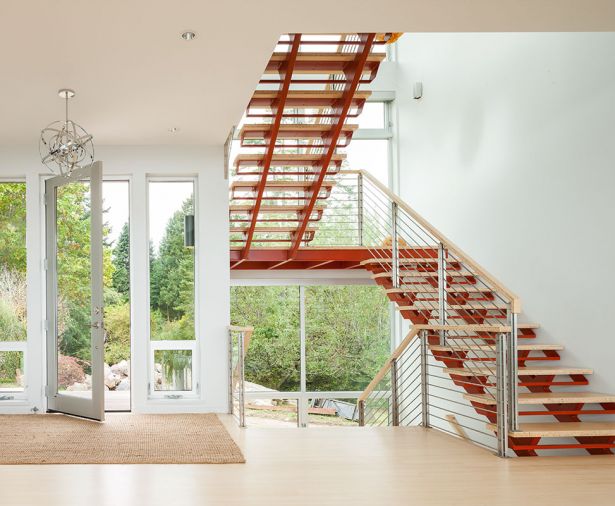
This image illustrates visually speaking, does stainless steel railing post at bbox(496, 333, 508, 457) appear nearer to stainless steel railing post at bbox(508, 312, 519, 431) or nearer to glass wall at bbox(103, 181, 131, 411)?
stainless steel railing post at bbox(508, 312, 519, 431)

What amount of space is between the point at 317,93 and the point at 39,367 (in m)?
3.72

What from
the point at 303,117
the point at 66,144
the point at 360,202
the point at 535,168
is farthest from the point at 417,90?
the point at 66,144

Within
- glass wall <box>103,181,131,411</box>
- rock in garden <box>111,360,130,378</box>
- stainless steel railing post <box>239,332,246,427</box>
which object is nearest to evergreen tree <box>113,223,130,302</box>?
glass wall <box>103,181,131,411</box>

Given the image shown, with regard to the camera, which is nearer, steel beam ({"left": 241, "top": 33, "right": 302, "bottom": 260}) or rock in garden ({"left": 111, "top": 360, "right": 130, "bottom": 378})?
steel beam ({"left": 241, "top": 33, "right": 302, "bottom": 260})

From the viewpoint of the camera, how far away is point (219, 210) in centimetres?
792

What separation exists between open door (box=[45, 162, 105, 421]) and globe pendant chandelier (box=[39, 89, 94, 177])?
21 centimetres

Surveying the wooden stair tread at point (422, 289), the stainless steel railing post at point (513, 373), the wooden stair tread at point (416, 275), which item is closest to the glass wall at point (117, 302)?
the wooden stair tread at point (416, 275)

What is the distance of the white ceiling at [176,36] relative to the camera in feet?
14.1

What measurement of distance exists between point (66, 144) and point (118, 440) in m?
2.26

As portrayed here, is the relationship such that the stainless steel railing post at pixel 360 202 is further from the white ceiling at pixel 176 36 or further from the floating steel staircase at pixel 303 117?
the white ceiling at pixel 176 36

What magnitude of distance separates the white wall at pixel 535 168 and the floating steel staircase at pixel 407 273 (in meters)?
0.30

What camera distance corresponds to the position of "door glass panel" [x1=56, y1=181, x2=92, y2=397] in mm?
7133

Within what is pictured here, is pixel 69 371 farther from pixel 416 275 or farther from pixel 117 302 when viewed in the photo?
pixel 416 275
